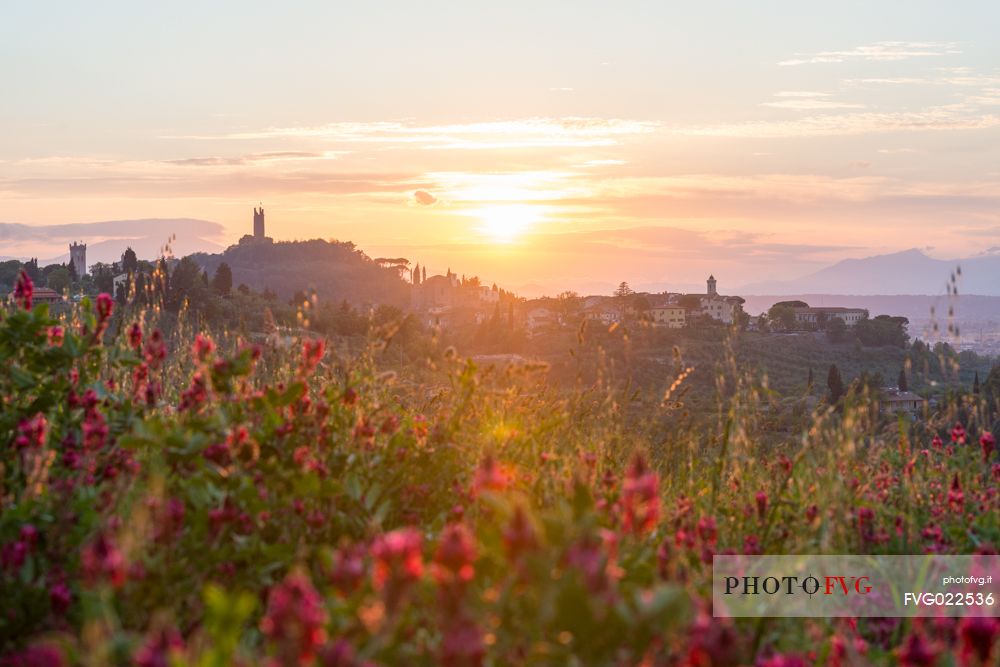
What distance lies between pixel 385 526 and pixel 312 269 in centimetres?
13183

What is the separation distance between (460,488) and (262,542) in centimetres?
101

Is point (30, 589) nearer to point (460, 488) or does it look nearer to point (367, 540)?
point (367, 540)

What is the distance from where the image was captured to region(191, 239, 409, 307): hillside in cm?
12066

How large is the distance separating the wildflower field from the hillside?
105832 mm

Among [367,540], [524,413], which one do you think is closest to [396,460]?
[367,540]

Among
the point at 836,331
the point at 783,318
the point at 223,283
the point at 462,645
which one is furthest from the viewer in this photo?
the point at 783,318

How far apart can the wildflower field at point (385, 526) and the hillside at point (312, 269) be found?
105832 millimetres

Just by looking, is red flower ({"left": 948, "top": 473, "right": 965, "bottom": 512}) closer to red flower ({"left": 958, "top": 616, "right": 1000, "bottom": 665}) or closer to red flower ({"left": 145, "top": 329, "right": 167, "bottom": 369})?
red flower ({"left": 958, "top": 616, "right": 1000, "bottom": 665})

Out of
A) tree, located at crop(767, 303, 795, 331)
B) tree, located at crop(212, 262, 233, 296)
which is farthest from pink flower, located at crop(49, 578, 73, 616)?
tree, located at crop(767, 303, 795, 331)

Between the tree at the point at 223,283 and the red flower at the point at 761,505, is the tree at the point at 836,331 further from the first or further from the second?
the red flower at the point at 761,505

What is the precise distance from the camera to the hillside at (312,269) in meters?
121

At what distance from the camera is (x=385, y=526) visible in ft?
12.6

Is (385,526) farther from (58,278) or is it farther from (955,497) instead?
(58,278)

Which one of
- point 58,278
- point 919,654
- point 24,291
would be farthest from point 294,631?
point 58,278
